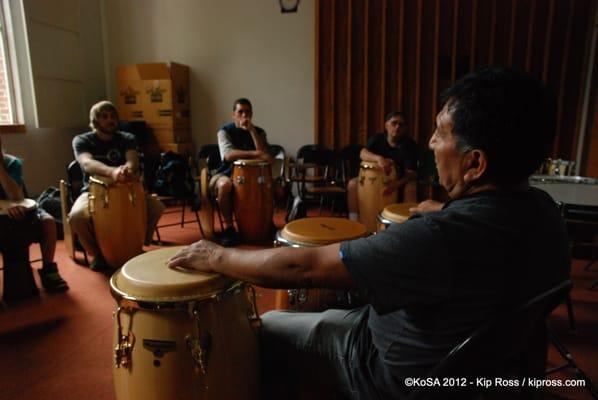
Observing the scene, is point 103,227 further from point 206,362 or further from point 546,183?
point 546,183

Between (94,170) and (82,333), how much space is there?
1.19 m

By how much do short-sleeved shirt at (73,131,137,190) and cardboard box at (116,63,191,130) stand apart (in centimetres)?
192

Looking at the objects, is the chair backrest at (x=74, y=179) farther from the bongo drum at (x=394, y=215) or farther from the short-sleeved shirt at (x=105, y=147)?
the bongo drum at (x=394, y=215)

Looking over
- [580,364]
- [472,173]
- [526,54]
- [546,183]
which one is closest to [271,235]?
[546,183]

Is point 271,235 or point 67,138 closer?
point 271,235

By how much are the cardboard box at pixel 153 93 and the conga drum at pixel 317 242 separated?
379 cm

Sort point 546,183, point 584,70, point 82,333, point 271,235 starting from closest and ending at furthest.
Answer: point 82,333, point 546,183, point 271,235, point 584,70

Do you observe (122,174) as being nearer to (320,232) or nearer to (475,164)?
(320,232)

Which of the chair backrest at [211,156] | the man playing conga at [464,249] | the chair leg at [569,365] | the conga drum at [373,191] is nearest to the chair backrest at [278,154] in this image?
the chair backrest at [211,156]

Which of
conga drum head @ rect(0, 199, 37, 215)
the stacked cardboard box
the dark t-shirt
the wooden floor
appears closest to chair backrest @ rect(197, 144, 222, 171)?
the stacked cardboard box

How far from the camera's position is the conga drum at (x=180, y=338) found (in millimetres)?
929

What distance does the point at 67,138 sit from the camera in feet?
16.2

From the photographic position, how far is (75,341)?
199 centimetres

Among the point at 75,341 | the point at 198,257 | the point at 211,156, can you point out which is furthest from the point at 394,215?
the point at 211,156
